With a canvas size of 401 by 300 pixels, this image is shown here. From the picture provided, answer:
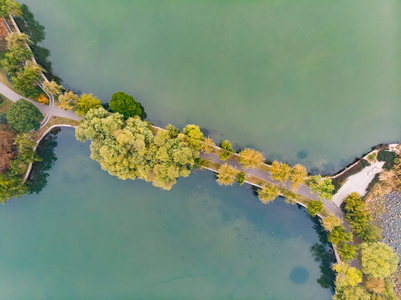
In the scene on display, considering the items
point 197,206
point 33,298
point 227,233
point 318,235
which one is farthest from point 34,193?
point 318,235

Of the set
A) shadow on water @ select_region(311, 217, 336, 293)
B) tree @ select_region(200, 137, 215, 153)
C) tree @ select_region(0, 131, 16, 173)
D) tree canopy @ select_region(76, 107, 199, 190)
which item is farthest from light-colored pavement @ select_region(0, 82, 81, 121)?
shadow on water @ select_region(311, 217, 336, 293)

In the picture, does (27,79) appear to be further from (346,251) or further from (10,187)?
(346,251)

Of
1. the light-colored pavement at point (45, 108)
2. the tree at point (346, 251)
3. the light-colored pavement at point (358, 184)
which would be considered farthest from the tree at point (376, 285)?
the light-colored pavement at point (45, 108)

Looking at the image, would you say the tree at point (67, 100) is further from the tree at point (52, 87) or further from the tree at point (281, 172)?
the tree at point (281, 172)

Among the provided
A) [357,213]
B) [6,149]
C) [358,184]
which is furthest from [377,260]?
[6,149]

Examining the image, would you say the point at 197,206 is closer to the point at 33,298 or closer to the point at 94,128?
the point at 94,128

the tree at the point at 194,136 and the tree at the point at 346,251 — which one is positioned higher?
the tree at the point at 194,136
